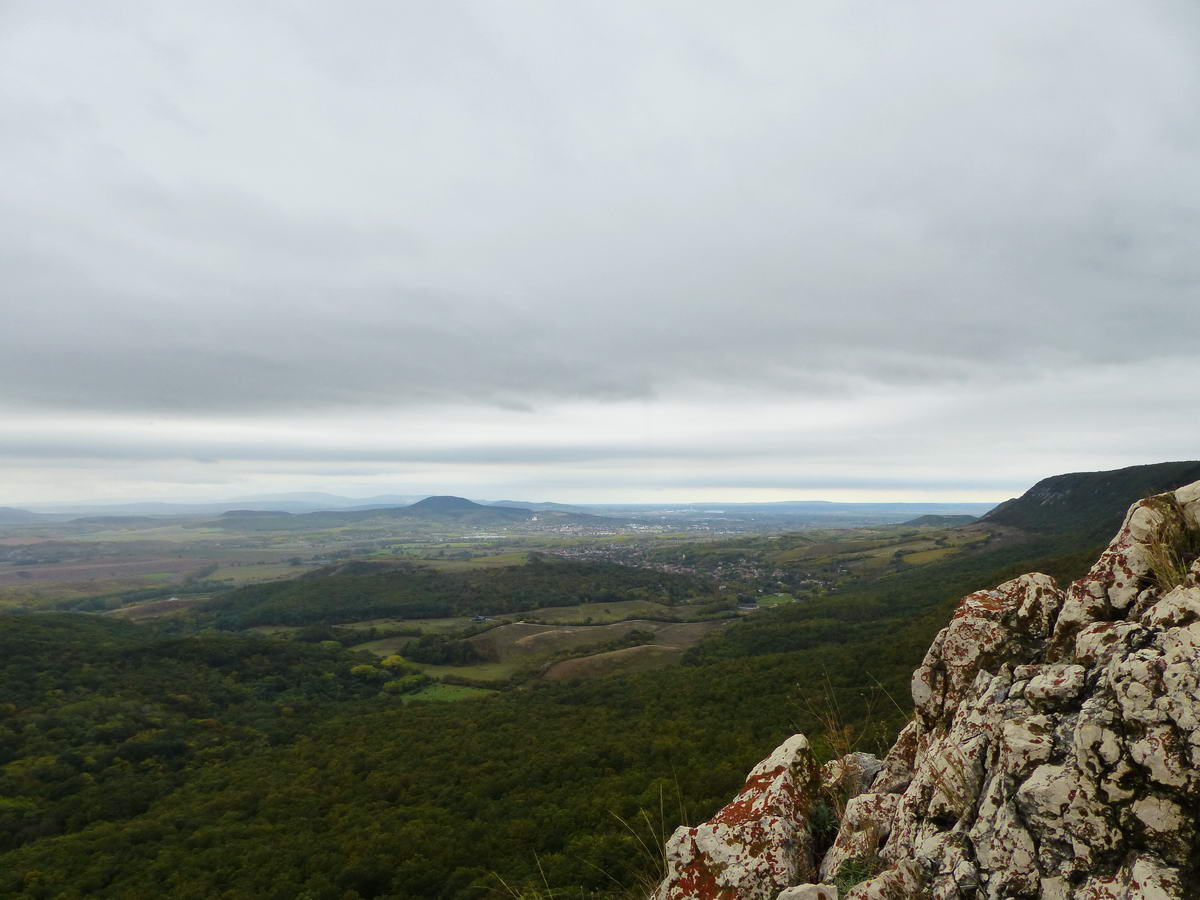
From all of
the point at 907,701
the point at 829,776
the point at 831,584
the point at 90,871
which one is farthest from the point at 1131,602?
the point at 831,584

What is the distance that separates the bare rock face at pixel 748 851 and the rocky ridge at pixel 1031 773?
0.08 feet

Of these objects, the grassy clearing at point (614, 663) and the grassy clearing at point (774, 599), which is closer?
the grassy clearing at point (614, 663)

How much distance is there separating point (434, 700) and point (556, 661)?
91.1ft

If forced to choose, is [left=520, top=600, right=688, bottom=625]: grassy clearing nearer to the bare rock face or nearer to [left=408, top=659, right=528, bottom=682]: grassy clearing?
[left=408, top=659, right=528, bottom=682]: grassy clearing

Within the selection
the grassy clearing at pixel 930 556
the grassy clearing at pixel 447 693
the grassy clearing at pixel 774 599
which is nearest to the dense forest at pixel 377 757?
the grassy clearing at pixel 447 693

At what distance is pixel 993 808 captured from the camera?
7246 mm

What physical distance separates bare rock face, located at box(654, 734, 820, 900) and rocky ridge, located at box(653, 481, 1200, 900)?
0.02m

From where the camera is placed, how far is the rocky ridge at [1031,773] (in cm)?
595

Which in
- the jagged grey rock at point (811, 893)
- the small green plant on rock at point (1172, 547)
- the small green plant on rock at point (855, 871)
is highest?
the small green plant on rock at point (1172, 547)

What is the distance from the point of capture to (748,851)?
9578mm

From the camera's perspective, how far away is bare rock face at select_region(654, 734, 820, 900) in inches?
365

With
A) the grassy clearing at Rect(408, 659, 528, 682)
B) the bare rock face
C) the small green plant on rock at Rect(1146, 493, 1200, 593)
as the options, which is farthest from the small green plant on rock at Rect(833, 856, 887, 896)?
the grassy clearing at Rect(408, 659, 528, 682)

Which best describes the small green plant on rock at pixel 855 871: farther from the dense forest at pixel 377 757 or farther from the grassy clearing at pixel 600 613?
the grassy clearing at pixel 600 613

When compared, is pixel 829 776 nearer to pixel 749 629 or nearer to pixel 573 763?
pixel 573 763
